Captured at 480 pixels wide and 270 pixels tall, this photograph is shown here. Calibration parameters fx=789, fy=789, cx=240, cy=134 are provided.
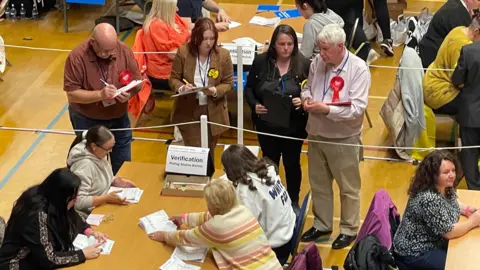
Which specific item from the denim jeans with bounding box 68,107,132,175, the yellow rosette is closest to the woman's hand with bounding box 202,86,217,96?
the yellow rosette

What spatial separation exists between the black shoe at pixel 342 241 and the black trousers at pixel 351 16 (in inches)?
101

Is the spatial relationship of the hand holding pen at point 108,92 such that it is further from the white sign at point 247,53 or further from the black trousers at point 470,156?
the black trousers at point 470,156

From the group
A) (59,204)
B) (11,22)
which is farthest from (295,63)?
(11,22)

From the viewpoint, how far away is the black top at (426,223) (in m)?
4.68

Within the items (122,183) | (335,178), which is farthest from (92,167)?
(335,178)

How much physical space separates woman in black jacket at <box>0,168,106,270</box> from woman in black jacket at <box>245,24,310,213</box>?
1.80 metres

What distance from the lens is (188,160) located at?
202 inches

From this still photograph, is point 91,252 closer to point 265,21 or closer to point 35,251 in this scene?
point 35,251

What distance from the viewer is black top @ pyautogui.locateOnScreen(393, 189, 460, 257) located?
4684mm

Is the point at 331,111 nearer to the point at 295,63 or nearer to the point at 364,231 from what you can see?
the point at 295,63

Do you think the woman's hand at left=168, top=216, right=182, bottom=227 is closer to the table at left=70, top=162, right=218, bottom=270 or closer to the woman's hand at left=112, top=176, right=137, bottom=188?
the table at left=70, top=162, right=218, bottom=270

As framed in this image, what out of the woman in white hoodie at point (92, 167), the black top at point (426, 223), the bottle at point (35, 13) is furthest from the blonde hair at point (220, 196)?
the bottle at point (35, 13)

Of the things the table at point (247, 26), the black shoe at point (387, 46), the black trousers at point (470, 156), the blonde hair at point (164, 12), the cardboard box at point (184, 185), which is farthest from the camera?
the black shoe at point (387, 46)

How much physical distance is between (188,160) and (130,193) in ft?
1.41
